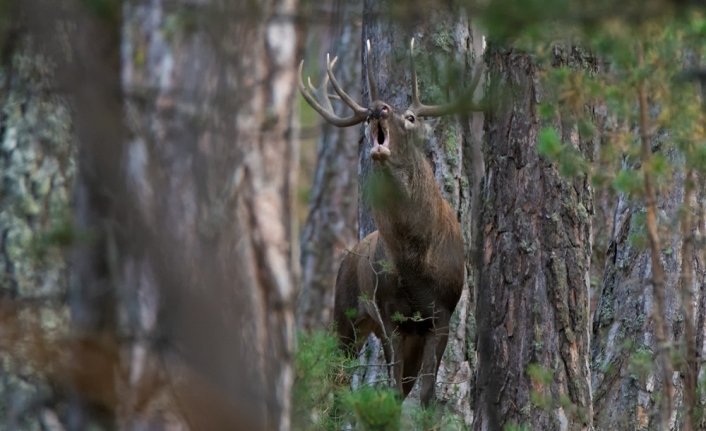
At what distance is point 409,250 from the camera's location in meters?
8.45

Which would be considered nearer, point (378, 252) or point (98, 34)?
point (98, 34)

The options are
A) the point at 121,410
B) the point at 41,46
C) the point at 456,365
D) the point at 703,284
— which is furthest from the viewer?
the point at 456,365

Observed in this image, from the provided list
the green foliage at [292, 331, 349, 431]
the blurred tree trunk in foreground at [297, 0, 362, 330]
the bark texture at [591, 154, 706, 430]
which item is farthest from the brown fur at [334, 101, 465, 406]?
the blurred tree trunk in foreground at [297, 0, 362, 330]

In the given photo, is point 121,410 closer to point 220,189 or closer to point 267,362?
point 267,362

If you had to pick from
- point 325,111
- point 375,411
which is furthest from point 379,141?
point 375,411

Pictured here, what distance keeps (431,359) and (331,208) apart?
876cm

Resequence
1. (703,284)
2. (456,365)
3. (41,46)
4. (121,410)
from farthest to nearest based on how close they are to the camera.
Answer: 1. (456,365)
2. (703,284)
3. (121,410)
4. (41,46)

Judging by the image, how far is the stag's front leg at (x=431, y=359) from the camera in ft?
27.0

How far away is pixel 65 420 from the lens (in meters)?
3.39

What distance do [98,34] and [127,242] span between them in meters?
0.66

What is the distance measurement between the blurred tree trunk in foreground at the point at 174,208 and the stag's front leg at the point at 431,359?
16.3 ft

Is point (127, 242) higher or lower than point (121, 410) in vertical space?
higher

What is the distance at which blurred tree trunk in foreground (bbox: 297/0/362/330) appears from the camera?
16.9 meters

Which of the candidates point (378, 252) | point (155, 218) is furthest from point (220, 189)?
point (378, 252)
